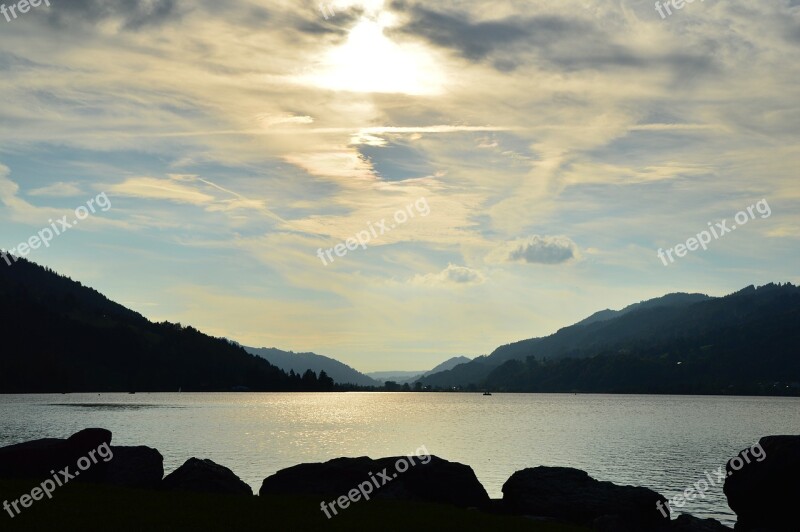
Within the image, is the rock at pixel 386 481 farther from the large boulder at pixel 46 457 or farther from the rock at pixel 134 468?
the large boulder at pixel 46 457

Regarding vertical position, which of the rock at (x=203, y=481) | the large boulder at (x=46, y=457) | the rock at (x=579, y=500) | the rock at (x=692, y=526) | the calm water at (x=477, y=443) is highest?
the large boulder at (x=46, y=457)

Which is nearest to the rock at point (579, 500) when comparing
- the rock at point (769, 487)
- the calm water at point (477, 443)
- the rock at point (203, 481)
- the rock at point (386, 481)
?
the rock at point (386, 481)

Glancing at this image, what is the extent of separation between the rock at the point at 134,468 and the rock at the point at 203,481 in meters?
0.81

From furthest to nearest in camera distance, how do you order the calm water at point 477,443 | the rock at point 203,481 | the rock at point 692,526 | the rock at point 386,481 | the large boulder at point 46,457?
the calm water at point 477,443 < the rock at point 386,481 < the rock at point 203,481 < the large boulder at point 46,457 < the rock at point 692,526

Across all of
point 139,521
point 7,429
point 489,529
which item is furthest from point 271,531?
point 7,429

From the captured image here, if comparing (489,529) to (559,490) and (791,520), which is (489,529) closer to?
(559,490)

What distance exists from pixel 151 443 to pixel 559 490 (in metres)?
79.8

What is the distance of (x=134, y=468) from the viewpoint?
129ft

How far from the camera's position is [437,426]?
15762cm

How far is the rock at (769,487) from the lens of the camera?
35.6 meters

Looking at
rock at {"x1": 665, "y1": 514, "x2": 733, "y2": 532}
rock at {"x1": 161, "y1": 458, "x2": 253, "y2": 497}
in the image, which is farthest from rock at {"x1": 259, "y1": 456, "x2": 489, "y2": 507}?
rock at {"x1": 665, "y1": 514, "x2": 733, "y2": 532}

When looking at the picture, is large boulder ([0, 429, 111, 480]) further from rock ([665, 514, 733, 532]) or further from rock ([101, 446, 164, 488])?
rock ([665, 514, 733, 532])

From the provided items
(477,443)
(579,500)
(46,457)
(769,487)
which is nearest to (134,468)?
(46,457)

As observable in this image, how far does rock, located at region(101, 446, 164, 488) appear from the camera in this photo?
1506 inches
